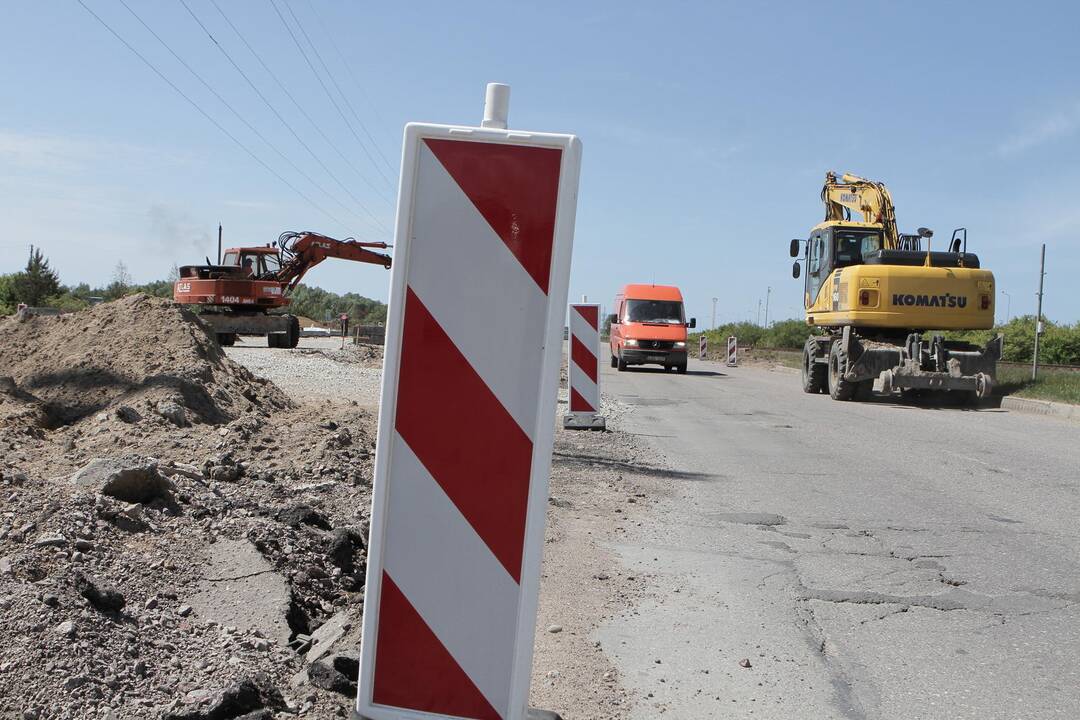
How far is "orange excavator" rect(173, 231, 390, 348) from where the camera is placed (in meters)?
27.3

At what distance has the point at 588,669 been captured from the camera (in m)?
3.61

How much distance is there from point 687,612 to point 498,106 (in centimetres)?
288

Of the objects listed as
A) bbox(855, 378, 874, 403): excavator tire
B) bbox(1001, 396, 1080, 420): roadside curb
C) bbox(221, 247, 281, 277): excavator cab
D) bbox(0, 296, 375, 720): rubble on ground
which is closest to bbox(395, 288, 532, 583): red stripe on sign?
bbox(0, 296, 375, 720): rubble on ground

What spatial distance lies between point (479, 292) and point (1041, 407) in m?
16.5

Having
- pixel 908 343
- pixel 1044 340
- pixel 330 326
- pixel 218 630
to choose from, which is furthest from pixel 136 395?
pixel 330 326

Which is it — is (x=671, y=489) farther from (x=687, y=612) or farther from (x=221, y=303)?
(x=221, y=303)

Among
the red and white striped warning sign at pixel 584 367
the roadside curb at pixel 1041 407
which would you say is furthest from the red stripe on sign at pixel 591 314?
the roadside curb at pixel 1041 407

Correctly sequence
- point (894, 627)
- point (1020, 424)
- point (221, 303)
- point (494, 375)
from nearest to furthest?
point (494, 375), point (894, 627), point (1020, 424), point (221, 303)

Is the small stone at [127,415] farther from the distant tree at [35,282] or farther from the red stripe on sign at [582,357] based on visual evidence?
the distant tree at [35,282]

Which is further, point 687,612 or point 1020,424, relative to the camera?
point 1020,424

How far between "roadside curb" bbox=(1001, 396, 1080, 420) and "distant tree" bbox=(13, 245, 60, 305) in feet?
149

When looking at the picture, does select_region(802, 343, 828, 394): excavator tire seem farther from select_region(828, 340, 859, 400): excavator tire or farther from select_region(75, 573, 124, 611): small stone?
select_region(75, 573, 124, 611): small stone

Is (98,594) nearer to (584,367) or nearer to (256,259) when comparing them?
(584,367)

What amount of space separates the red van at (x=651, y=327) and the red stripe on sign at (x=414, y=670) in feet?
81.1
